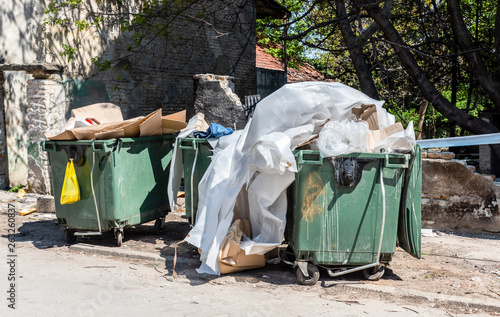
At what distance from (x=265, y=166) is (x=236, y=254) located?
0.85 metres

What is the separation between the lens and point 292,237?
4.43 meters

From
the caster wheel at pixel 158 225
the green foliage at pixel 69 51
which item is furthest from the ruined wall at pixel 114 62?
the caster wheel at pixel 158 225

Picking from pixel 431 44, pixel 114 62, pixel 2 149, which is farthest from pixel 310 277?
pixel 114 62

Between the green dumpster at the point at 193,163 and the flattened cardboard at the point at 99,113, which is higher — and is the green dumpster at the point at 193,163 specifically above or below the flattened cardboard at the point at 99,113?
below

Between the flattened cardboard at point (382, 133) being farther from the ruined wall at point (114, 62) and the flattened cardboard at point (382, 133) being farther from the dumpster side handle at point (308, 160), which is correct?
the ruined wall at point (114, 62)

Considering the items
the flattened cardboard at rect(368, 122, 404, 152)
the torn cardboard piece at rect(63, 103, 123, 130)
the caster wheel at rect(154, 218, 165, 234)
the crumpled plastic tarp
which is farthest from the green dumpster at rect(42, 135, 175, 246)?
the flattened cardboard at rect(368, 122, 404, 152)

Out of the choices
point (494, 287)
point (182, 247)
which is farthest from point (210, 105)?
point (494, 287)

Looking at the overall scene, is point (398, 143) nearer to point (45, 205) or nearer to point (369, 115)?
point (369, 115)

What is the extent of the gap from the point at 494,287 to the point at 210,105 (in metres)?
5.46

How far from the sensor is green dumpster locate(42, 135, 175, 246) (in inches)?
210

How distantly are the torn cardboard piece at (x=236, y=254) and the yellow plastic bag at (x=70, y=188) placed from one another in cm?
180

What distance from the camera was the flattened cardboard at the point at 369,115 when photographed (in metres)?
4.64

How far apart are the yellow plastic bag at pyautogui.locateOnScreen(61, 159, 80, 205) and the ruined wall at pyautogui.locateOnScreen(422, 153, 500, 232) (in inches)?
154

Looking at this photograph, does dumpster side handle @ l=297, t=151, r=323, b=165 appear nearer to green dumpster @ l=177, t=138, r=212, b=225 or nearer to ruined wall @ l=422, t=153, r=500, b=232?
green dumpster @ l=177, t=138, r=212, b=225
